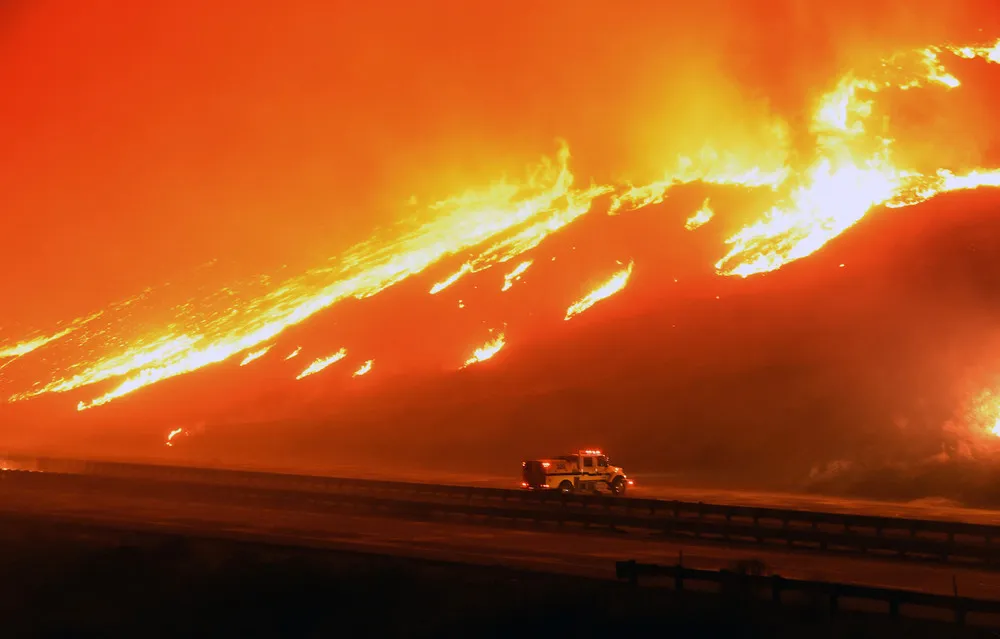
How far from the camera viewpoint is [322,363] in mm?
85375

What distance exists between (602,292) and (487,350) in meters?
12.1

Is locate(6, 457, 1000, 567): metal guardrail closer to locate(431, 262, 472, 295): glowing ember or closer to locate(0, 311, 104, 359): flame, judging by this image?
locate(431, 262, 472, 295): glowing ember

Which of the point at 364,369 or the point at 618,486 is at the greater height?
the point at 364,369

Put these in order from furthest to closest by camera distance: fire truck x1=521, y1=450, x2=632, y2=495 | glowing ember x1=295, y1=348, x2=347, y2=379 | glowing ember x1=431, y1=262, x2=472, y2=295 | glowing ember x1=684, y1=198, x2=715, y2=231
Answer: glowing ember x1=684, y1=198, x2=715, y2=231, glowing ember x1=431, y1=262, x2=472, y2=295, glowing ember x1=295, y1=348, x2=347, y2=379, fire truck x1=521, y1=450, x2=632, y2=495

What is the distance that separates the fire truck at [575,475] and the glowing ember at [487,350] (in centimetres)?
3484

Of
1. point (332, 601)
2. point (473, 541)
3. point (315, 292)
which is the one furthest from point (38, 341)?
point (332, 601)

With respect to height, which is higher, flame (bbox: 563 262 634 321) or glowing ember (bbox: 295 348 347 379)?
flame (bbox: 563 262 634 321)

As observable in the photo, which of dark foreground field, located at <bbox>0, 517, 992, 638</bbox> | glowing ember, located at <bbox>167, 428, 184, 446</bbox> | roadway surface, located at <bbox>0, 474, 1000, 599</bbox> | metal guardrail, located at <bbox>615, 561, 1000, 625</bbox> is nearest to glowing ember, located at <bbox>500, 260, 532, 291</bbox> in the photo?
glowing ember, located at <bbox>167, 428, 184, 446</bbox>

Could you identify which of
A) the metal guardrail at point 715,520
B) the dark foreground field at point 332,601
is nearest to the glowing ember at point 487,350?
the metal guardrail at point 715,520

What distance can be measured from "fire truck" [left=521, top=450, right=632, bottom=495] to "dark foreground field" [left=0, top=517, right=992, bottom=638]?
59.7ft

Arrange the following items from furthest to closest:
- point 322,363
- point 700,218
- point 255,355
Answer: point 700,218 < point 255,355 < point 322,363

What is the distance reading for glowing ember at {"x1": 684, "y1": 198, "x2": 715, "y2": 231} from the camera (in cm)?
9369

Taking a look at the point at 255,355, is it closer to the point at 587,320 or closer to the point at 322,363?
the point at 322,363

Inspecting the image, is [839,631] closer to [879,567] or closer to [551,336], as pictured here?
[879,567]
